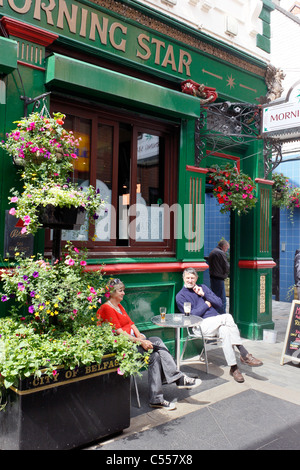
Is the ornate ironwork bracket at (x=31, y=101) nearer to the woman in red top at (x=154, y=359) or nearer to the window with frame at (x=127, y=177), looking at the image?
the window with frame at (x=127, y=177)

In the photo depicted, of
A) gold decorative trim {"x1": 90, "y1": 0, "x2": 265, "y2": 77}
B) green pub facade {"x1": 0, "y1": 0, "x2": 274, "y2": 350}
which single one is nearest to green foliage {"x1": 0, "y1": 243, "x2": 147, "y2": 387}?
green pub facade {"x1": 0, "y1": 0, "x2": 274, "y2": 350}

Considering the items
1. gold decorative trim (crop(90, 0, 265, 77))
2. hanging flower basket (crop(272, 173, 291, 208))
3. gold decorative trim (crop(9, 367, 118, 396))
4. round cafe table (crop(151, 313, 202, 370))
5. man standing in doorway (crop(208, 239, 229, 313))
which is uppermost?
gold decorative trim (crop(90, 0, 265, 77))

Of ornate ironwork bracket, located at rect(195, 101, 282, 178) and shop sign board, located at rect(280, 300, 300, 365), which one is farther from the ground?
ornate ironwork bracket, located at rect(195, 101, 282, 178)

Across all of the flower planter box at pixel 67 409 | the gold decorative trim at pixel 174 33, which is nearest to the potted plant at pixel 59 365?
the flower planter box at pixel 67 409

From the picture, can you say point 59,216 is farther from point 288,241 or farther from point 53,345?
point 288,241

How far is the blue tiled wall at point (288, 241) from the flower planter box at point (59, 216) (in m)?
8.36

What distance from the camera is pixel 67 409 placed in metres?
2.95

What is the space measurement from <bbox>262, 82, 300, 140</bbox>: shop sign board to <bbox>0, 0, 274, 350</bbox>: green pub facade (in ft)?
1.17

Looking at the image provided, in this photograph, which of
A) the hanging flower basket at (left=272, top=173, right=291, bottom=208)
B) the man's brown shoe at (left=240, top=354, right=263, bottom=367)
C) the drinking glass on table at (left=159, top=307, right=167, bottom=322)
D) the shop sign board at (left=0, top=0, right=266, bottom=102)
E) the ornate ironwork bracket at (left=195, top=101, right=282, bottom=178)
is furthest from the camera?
the hanging flower basket at (left=272, top=173, right=291, bottom=208)

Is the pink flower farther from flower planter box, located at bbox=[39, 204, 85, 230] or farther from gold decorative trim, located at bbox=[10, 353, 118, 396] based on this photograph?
gold decorative trim, located at bbox=[10, 353, 118, 396]

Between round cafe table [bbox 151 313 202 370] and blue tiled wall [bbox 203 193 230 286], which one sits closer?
round cafe table [bbox 151 313 202 370]

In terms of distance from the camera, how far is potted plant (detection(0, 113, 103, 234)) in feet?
10.4

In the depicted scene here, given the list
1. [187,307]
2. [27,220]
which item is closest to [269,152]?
[187,307]

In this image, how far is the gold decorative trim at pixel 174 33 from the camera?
4754 mm
